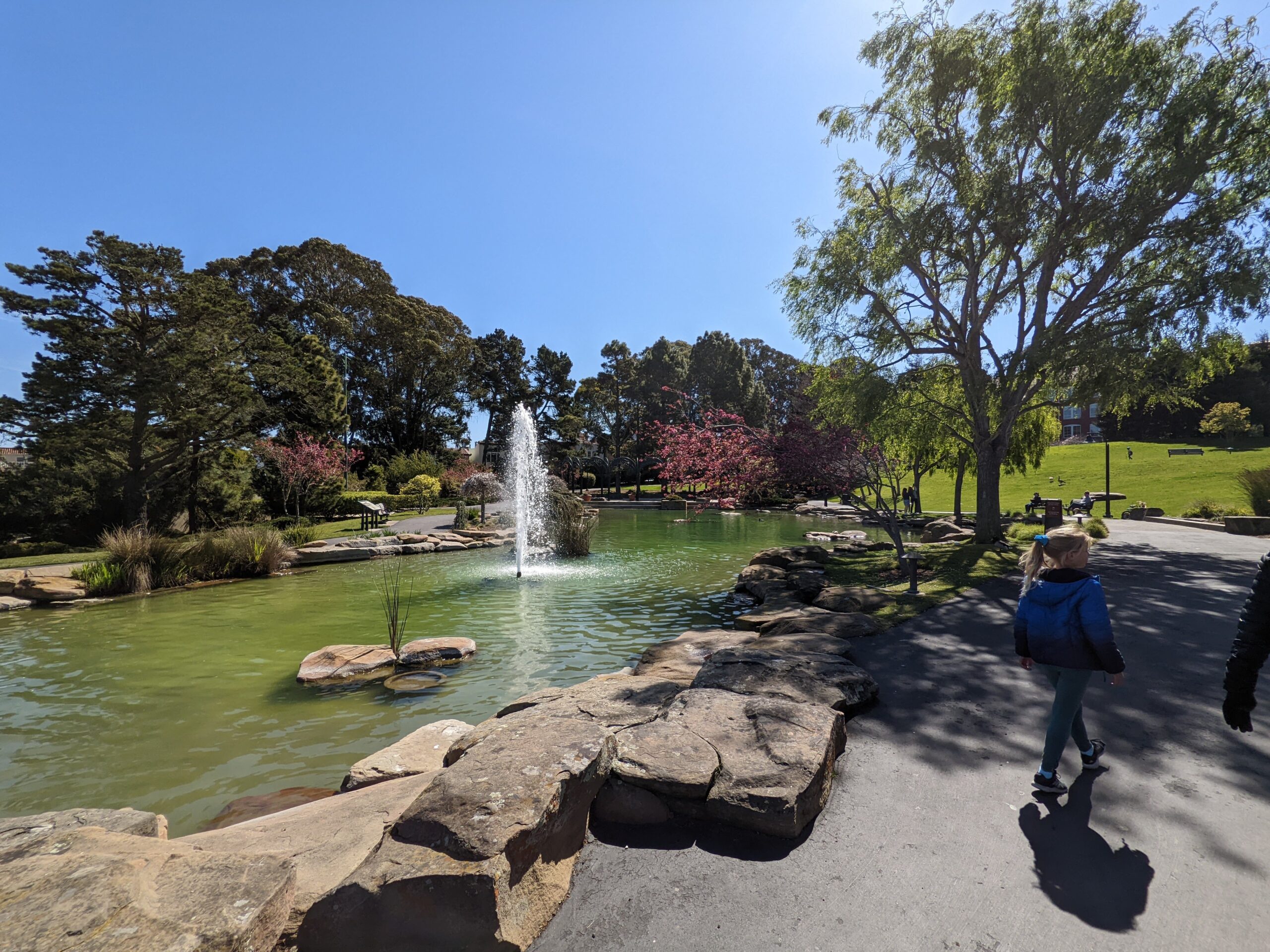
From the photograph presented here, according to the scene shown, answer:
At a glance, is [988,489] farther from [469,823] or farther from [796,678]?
[469,823]

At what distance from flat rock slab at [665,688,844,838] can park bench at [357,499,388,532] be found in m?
21.2

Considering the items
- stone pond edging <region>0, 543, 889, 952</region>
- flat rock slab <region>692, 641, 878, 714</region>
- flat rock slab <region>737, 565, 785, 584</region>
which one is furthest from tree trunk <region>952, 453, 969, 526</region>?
stone pond edging <region>0, 543, 889, 952</region>

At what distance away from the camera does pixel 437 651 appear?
7582 mm

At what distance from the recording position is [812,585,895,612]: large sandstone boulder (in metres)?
8.28

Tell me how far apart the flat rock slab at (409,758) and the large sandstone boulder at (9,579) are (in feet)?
41.0

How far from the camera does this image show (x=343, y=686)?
674 cm

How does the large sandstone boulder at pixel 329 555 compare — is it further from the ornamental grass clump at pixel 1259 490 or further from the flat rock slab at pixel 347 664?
the ornamental grass clump at pixel 1259 490

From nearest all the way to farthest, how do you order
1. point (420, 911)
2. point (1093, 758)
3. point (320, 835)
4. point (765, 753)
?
→ 1. point (420, 911)
2. point (320, 835)
3. point (765, 753)
4. point (1093, 758)

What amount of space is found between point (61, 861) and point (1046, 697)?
600cm

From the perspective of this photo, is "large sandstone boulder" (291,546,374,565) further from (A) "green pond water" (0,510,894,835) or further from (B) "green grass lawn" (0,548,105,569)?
(B) "green grass lawn" (0,548,105,569)

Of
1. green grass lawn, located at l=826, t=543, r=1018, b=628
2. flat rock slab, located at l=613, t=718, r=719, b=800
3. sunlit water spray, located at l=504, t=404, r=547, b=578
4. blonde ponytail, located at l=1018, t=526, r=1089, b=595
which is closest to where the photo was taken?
flat rock slab, located at l=613, t=718, r=719, b=800

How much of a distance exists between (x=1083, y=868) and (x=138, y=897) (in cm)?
382

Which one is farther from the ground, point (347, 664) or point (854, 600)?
point (854, 600)

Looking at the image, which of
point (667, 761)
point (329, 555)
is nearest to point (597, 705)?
point (667, 761)
